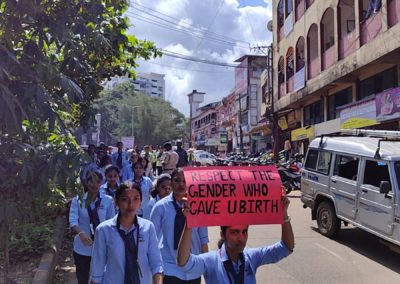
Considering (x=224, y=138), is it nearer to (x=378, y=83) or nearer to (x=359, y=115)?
(x=378, y=83)

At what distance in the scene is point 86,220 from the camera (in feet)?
14.9

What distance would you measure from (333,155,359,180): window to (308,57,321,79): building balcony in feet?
43.0

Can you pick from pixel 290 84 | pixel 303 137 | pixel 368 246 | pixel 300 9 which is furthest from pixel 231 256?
pixel 290 84

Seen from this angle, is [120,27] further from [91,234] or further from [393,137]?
[393,137]

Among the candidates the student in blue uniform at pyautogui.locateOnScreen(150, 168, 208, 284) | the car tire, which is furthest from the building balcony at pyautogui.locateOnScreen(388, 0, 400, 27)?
the student in blue uniform at pyautogui.locateOnScreen(150, 168, 208, 284)

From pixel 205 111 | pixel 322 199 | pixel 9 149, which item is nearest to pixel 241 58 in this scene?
pixel 205 111

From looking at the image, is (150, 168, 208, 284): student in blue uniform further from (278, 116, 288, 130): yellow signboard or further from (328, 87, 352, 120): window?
(278, 116, 288, 130): yellow signboard

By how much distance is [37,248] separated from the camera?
6.83 m

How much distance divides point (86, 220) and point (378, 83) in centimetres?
1496

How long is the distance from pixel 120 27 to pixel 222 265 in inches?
128

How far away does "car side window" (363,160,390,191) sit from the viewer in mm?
7651

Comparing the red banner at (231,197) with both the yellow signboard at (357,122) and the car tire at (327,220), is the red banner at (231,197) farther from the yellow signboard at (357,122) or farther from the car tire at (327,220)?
the yellow signboard at (357,122)

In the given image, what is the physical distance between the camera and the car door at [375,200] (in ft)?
23.6

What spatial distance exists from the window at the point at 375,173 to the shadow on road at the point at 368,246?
122cm
